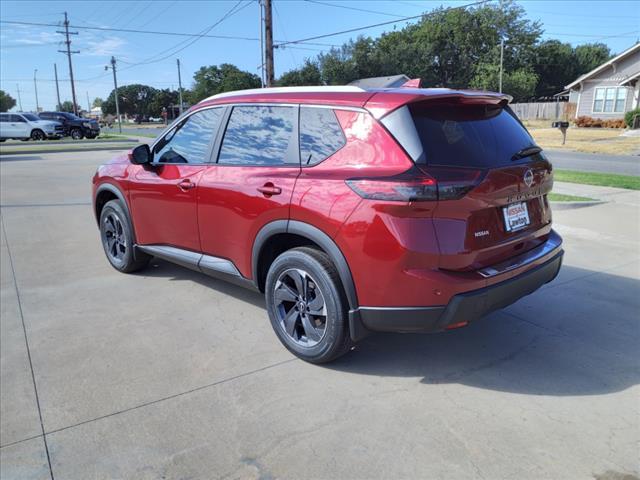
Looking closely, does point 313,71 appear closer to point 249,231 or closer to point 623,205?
point 623,205

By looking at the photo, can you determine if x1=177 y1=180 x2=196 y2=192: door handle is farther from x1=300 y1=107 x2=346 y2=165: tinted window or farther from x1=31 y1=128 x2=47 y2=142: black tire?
x1=31 y1=128 x2=47 y2=142: black tire

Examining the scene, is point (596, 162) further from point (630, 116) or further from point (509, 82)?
point (509, 82)

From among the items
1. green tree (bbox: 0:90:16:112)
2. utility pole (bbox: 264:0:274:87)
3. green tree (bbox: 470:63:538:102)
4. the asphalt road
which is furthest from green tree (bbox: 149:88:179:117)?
the asphalt road

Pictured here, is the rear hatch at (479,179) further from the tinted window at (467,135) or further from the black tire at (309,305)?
the black tire at (309,305)

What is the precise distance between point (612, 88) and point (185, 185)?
4191 cm

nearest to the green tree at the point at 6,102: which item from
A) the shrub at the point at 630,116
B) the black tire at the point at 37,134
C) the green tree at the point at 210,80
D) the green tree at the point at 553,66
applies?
the green tree at the point at 210,80

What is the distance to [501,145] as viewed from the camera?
10.7 feet

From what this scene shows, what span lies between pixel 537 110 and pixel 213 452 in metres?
55.5

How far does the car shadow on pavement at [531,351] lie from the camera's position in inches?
125

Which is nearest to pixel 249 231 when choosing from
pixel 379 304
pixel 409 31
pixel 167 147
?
pixel 379 304

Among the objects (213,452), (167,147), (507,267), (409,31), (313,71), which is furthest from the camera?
(409,31)

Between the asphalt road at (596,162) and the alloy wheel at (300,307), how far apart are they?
13.7 meters

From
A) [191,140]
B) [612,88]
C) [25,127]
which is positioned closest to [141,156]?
[191,140]

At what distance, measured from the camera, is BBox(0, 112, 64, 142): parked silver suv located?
3216 cm
